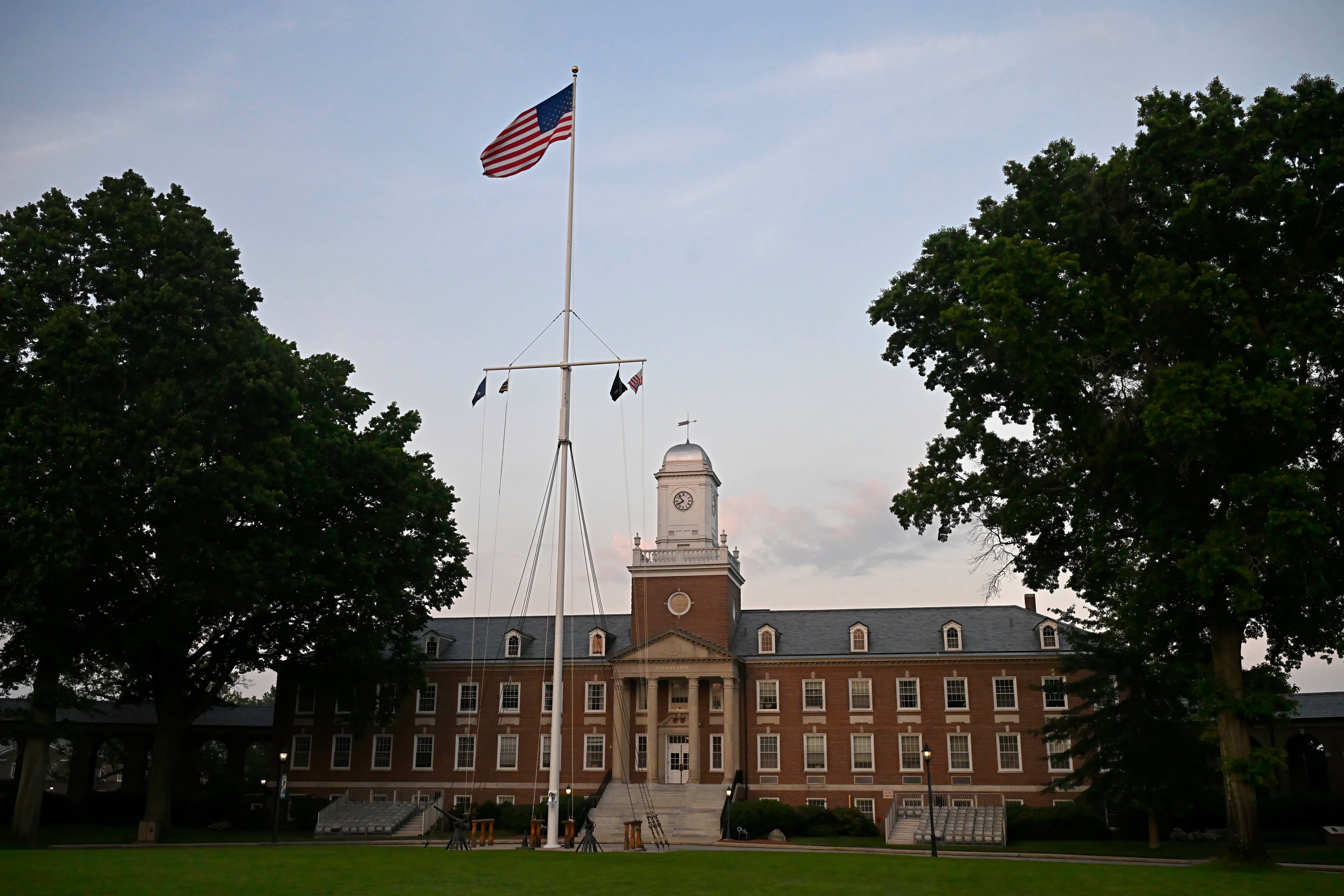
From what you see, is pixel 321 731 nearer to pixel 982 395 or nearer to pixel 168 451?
pixel 168 451

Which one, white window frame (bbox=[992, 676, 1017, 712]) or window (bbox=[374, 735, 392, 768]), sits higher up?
white window frame (bbox=[992, 676, 1017, 712])

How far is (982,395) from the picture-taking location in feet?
102

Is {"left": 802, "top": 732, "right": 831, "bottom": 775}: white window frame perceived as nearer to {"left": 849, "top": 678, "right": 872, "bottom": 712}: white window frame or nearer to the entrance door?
{"left": 849, "top": 678, "right": 872, "bottom": 712}: white window frame

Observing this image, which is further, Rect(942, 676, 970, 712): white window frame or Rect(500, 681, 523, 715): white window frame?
Rect(500, 681, 523, 715): white window frame

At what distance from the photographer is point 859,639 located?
57688 mm

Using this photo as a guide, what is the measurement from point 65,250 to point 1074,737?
47.5 metres

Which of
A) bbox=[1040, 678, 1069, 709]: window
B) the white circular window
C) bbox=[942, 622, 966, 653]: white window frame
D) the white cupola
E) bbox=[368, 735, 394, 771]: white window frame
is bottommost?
bbox=[368, 735, 394, 771]: white window frame

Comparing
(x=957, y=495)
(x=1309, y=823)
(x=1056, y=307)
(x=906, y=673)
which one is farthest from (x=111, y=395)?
(x=1309, y=823)

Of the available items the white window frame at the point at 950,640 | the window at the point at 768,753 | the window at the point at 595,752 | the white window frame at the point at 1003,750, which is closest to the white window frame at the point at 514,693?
the window at the point at 595,752

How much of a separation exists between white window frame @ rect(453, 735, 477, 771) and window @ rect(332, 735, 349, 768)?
5.86 meters

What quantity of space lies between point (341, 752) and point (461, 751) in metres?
6.65

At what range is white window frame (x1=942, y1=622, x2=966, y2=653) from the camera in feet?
185

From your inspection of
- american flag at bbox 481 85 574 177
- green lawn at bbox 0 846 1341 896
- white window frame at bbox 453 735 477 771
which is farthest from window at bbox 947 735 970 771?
american flag at bbox 481 85 574 177

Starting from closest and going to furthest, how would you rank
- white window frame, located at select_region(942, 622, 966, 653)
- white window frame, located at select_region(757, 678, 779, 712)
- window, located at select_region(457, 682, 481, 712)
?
white window frame, located at select_region(942, 622, 966, 653) → white window frame, located at select_region(757, 678, 779, 712) → window, located at select_region(457, 682, 481, 712)
